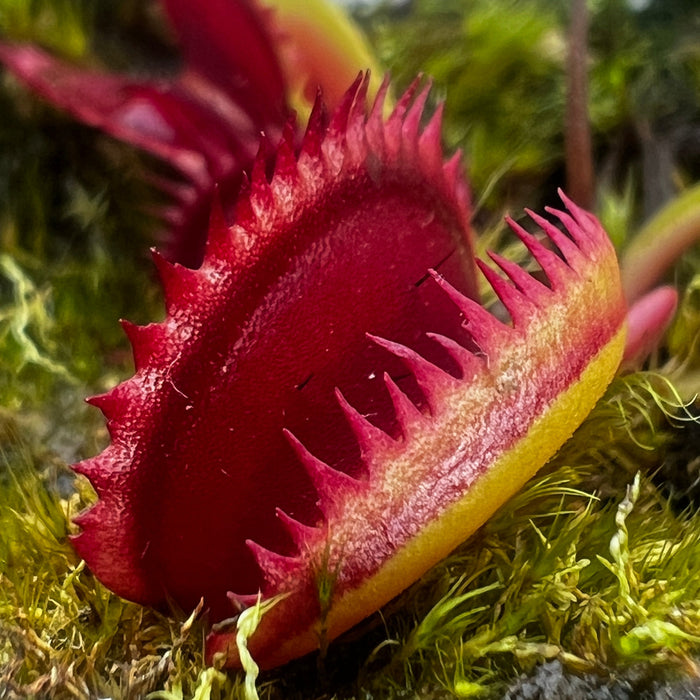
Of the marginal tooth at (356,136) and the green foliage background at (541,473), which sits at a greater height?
the marginal tooth at (356,136)

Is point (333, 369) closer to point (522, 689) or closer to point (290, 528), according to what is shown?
point (290, 528)

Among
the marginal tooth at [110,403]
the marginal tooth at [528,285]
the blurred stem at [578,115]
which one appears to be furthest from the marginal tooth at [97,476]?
the blurred stem at [578,115]

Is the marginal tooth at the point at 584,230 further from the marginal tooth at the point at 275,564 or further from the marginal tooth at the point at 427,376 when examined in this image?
the marginal tooth at the point at 275,564

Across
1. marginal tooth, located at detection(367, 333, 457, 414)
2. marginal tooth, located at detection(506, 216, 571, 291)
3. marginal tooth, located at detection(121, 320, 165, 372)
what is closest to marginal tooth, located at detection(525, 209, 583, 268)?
marginal tooth, located at detection(506, 216, 571, 291)

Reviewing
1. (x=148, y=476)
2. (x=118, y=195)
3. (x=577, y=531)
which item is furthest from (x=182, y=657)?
(x=118, y=195)

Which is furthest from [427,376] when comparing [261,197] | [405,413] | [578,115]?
[578,115]

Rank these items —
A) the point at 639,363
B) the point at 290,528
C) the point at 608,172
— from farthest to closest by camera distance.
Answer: the point at 608,172 < the point at 639,363 < the point at 290,528

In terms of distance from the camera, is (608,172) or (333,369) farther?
(608,172)

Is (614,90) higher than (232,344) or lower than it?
higher
